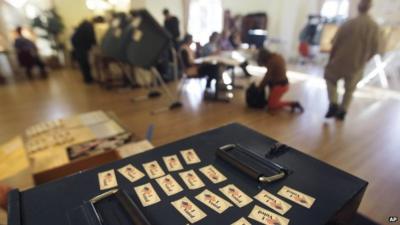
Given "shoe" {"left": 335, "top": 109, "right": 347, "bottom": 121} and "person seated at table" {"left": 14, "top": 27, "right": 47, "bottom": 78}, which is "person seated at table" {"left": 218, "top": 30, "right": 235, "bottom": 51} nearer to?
"shoe" {"left": 335, "top": 109, "right": 347, "bottom": 121}

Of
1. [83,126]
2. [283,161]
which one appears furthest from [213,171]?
[83,126]

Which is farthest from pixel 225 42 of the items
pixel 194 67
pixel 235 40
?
pixel 194 67

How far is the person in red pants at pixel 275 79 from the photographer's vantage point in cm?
369

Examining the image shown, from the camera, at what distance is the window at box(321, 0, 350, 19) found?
702 centimetres

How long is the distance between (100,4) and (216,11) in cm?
347

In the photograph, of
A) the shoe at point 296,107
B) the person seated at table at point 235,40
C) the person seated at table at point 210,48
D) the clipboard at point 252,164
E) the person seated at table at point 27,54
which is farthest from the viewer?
the person seated at table at point 235,40

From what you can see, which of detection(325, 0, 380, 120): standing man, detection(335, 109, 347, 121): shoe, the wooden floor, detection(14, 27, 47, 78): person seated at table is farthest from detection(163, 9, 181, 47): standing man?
detection(14, 27, 47, 78): person seated at table

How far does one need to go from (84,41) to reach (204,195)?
5.67m

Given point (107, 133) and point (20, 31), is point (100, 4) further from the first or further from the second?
point (107, 133)

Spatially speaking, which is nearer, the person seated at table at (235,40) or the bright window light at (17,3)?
the bright window light at (17,3)

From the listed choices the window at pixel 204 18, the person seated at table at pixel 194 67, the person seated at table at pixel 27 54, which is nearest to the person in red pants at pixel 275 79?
the person seated at table at pixel 194 67

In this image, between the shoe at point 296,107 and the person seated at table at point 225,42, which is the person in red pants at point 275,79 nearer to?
the shoe at point 296,107

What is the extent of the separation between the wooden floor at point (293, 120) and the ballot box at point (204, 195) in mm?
1408

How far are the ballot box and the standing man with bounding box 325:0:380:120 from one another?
2.79m
